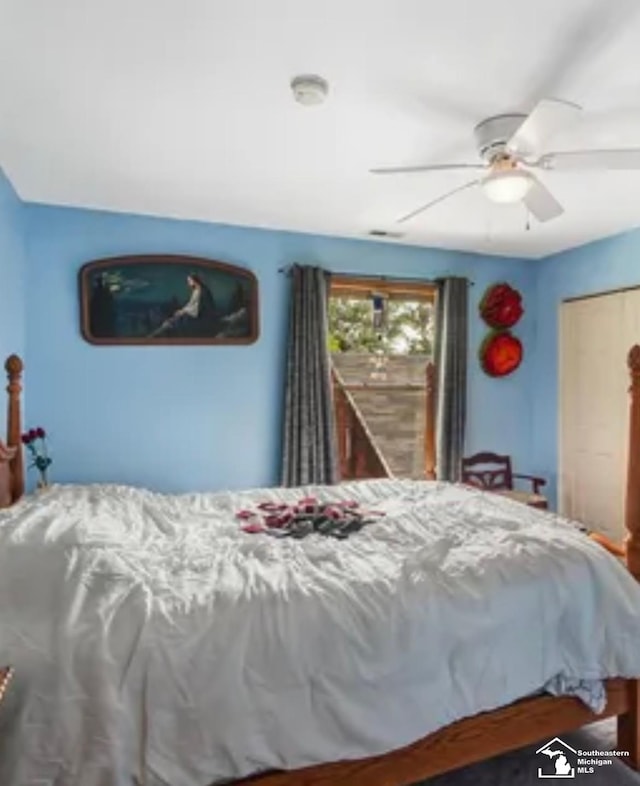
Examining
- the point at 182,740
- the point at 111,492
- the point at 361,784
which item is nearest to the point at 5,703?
the point at 182,740

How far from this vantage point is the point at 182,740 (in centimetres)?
131

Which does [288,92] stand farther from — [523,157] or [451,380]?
[451,380]

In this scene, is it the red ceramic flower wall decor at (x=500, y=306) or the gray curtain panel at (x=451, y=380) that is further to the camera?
the red ceramic flower wall decor at (x=500, y=306)

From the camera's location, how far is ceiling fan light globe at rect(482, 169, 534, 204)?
2.21m

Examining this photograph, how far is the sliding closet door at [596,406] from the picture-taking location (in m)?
3.81

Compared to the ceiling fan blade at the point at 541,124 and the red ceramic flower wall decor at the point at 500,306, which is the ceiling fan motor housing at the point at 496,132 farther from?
the red ceramic flower wall decor at the point at 500,306

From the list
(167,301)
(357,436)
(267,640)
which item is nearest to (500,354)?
(357,436)

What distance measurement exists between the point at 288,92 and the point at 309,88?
111 mm

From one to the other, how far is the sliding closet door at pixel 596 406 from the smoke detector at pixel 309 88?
272 cm

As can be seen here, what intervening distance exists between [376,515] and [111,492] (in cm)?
120

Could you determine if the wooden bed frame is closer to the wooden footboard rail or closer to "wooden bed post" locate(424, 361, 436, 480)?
the wooden footboard rail

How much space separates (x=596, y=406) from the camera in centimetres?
403

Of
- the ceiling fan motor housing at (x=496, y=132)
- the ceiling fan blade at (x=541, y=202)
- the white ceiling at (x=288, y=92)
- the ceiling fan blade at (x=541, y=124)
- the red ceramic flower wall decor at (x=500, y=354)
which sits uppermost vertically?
the white ceiling at (x=288, y=92)

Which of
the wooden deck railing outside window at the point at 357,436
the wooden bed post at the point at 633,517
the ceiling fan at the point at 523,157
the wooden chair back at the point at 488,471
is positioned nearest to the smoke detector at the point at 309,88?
the ceiling fan at the point at 523,157
